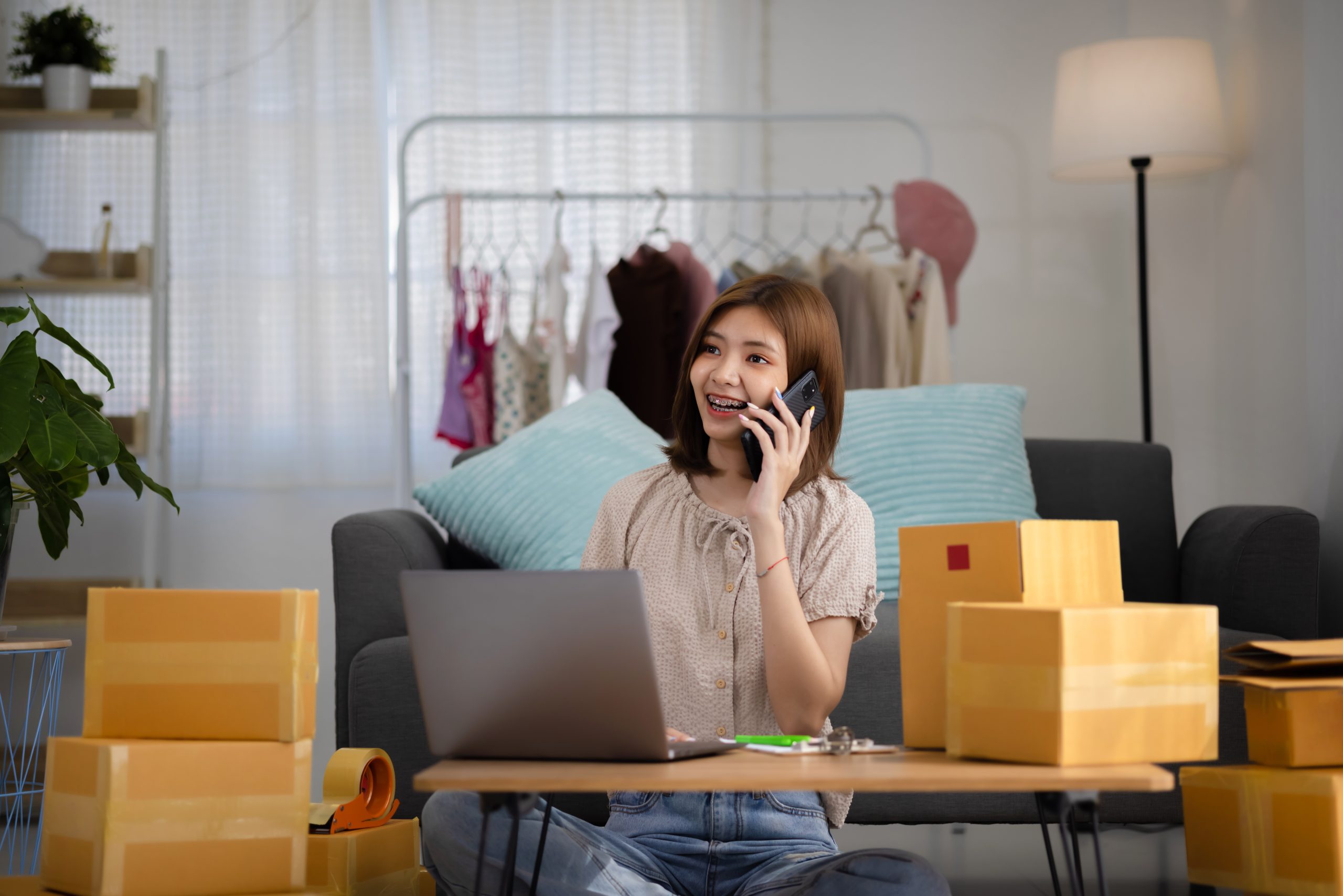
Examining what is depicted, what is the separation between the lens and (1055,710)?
2.77ft

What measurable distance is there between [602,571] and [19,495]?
4.16 feet

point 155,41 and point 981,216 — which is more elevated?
point 155,41

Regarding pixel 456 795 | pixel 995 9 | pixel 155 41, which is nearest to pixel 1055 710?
pixel 456 795

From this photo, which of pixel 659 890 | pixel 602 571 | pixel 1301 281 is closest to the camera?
pixel 602 571

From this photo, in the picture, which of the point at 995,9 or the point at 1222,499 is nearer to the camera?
the point at 1222,499

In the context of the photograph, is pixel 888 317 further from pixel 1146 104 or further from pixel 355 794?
pixel 355 794

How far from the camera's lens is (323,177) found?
3463 mm

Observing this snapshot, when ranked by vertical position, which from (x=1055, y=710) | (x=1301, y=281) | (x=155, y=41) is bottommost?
(x=1055, y=710)

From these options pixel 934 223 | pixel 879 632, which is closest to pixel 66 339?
pixel 879 632

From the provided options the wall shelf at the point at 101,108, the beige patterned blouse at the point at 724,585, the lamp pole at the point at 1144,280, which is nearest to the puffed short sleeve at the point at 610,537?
the beige patterned blouse at the point at 724,585

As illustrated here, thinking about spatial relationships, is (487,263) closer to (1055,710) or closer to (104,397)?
(104,397)

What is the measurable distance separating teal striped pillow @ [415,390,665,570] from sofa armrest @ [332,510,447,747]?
8.8 inches

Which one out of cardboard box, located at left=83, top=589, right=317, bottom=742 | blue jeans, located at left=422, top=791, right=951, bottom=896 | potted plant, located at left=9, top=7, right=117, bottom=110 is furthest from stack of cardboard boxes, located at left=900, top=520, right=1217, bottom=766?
potted plant, located at left=9, top=7, right=117, bottom=110

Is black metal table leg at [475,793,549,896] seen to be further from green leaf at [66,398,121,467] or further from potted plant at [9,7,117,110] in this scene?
potted plant at [9,7,117,110]
